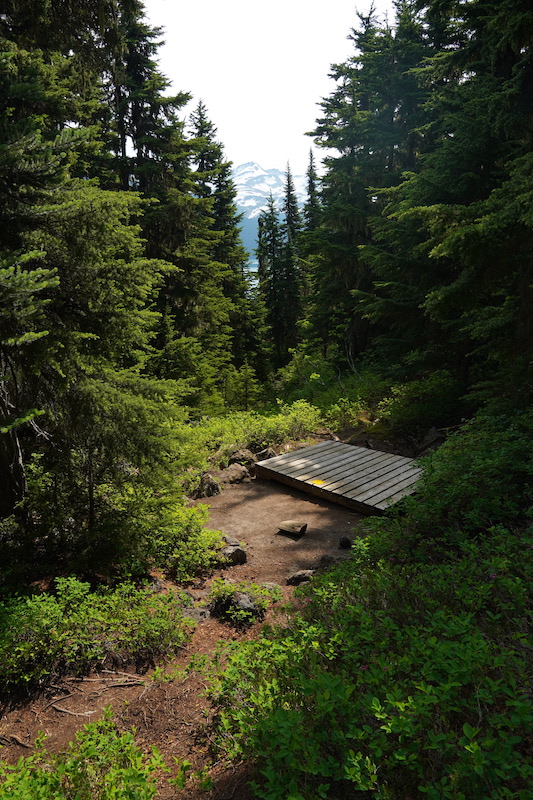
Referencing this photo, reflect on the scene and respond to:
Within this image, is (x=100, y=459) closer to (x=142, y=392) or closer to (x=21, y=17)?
(x=142, y=392)

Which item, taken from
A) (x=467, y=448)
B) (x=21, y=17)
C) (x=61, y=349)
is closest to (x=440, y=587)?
(x=467, y=448)

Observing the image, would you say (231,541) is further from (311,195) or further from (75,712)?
(311,195)

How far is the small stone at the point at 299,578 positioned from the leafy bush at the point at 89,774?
9.53 ft

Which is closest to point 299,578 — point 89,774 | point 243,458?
point 89,774

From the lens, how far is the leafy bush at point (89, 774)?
2.52m

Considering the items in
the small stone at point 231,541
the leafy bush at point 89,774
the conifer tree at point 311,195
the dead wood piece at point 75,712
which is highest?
the conifer tree at point 311,195

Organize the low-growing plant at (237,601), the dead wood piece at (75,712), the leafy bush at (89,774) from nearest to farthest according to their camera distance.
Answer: the leafy bush at (89,774) < the dead wood piece at (75,712) < the low-growing plant at (237,601)

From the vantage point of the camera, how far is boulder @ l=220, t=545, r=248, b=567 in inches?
258

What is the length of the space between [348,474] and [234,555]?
3.70 m

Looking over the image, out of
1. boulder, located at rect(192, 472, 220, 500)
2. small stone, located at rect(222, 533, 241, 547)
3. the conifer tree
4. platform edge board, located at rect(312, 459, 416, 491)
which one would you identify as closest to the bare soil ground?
small stone, located at rect(222, 533, 241, 547)

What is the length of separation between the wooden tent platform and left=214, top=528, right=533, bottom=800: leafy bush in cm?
404

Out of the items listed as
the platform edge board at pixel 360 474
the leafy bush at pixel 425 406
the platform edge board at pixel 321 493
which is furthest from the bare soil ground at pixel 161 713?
the leafy bush at pixel 425 406

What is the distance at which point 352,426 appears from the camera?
45.3ft

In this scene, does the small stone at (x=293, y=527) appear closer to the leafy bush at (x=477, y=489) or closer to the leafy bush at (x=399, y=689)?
the leafy bush at (x=477, y=489)
